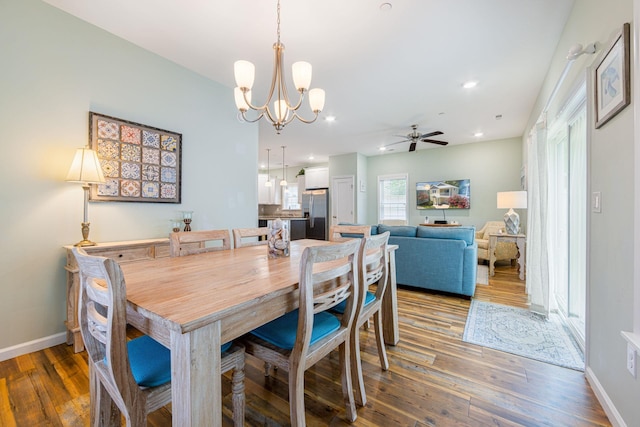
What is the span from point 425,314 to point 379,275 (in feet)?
4.71

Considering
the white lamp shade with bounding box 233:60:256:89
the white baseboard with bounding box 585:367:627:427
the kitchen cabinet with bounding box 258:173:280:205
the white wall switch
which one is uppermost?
the white lamp shade with bounding box 233:60:256:89

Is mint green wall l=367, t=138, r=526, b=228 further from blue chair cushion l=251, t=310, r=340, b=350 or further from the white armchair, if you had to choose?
blue chair cushion l=251, t=310, r=340, b=350

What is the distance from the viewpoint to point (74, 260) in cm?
206

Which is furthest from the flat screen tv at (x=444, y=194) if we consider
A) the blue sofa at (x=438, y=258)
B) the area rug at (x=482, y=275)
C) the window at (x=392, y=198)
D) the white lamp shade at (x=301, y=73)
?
the white lamp shade at (x=301, y=73)

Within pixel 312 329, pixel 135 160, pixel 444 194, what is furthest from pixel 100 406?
pixel 444 194

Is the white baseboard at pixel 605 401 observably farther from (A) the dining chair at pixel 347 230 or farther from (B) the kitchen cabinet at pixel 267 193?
(B) the kitchen cabinet at pixel 267 193

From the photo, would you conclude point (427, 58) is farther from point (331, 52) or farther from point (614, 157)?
point (614, 157)

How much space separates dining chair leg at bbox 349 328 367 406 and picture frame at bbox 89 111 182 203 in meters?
2.40

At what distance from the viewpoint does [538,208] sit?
8.97 ft

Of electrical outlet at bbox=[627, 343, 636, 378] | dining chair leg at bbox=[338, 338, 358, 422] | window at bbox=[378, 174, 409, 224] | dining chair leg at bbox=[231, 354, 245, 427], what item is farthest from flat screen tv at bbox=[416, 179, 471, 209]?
dining chair leg at bbox=[231, 354, 245, 427]

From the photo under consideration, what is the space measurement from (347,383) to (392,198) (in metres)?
6.12

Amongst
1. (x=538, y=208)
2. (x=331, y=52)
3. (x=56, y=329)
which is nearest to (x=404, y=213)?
(x=538, y=208)

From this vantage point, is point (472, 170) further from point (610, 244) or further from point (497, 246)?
point (610, 244)

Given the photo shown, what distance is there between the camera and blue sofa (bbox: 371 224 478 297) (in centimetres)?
315
